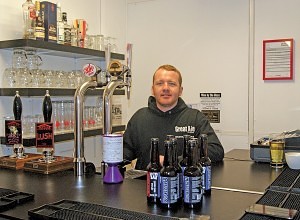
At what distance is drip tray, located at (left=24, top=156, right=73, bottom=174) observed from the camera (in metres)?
1.95

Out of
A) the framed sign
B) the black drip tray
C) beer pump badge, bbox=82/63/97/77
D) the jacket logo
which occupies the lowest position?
the black drip tray

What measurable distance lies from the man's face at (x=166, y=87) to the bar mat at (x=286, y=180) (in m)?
0.96

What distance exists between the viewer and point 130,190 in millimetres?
1586

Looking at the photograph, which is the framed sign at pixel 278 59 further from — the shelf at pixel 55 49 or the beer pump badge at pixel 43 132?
the beer pump badge at pixel 43 132

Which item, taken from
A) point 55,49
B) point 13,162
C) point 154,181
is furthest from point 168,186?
point 55,49

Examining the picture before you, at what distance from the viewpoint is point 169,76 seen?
106 inches

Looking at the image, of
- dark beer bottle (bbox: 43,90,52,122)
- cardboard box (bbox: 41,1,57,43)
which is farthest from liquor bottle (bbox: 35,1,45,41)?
dark beer bottle (bbox: 43,90,52,122)

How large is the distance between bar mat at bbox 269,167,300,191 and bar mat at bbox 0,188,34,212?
3.30 ft

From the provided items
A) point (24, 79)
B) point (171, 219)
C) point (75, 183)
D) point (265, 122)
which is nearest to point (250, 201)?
point (171, 219)

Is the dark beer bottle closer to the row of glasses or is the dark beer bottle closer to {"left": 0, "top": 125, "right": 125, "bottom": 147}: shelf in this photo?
{"left": 0, "top": 125, "right": 125, "bottom": 147}: shelf

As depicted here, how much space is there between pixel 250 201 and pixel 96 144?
2.42m

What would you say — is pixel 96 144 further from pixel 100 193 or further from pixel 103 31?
pixel 100 193

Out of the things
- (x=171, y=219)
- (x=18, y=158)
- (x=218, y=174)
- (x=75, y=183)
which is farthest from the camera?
(x=18, y=158)

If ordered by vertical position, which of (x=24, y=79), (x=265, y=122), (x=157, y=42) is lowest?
(x=265, y=122)
